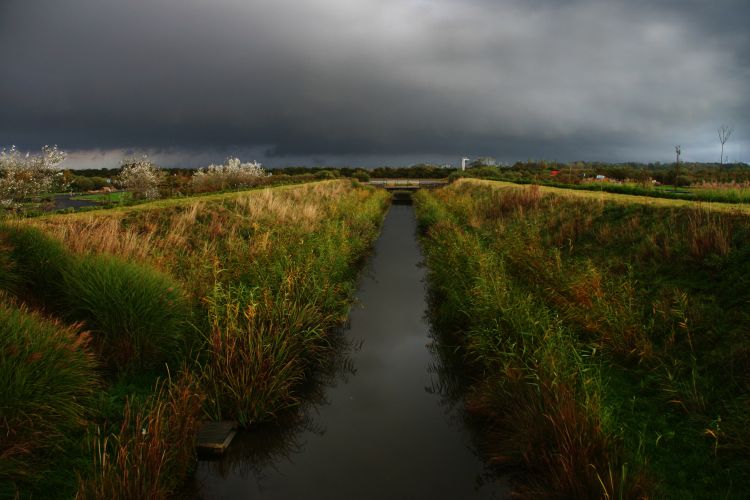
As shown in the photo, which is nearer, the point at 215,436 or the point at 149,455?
the point at 149,455

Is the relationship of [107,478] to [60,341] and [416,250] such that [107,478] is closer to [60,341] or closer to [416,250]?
[60,341]

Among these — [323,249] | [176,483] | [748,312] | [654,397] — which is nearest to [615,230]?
[748,312]

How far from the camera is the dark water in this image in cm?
511

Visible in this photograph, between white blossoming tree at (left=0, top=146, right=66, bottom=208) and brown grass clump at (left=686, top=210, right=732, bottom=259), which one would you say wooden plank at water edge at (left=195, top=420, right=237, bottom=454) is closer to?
brown grass clump at (left=686, top=210, right=732, bottom=259)

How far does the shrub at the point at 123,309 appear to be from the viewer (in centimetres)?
628

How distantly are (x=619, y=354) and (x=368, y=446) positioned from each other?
420 centimetres

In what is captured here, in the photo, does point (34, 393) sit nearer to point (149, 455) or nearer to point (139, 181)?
point (149, 455)

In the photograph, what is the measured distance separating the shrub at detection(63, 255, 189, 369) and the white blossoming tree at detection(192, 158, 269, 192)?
3089cm

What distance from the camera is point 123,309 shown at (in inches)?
250

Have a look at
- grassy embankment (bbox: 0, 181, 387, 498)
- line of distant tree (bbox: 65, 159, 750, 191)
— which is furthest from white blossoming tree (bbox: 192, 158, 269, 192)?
grassy embankment (bbox: 0, 181, 387, 498)

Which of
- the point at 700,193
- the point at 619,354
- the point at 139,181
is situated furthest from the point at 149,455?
the point at 139,181

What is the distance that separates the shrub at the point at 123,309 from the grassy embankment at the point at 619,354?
4730mm

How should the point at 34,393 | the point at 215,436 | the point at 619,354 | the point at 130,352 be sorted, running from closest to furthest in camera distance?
the point at 34,393 < the point at 215,436 < the point at 130,352 < the point at 619,354

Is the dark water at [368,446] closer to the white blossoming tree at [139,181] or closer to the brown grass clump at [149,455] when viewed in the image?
the brown grass clump at [149,455]
